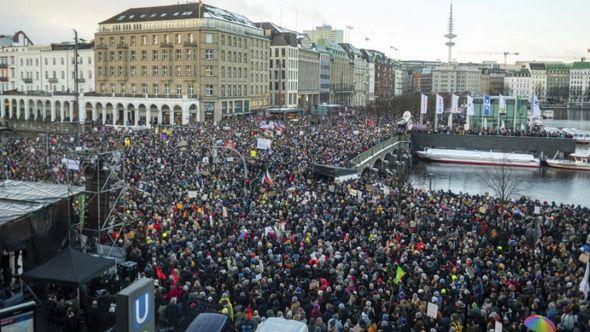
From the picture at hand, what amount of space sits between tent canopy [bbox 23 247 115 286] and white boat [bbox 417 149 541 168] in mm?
62221

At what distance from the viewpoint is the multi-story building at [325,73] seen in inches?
5064

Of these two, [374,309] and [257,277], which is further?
[257,277]

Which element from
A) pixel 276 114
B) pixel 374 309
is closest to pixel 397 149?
pixel 276 114

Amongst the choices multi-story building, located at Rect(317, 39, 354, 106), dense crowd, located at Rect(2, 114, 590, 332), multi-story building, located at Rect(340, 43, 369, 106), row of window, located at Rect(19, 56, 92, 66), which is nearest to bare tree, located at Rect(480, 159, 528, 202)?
dense crowd, located at Rect(2, 114, 590, 332)

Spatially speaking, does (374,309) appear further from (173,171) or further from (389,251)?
(173,171)

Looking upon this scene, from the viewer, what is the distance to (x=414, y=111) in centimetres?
11944

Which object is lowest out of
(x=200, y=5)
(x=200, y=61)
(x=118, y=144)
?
(x=118, y=144)

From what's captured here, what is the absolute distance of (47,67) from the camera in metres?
96.1

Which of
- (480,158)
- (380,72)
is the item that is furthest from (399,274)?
(380,72)

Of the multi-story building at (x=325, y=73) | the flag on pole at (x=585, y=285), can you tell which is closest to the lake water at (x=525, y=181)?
the flag on pole at (x=585, y=285)

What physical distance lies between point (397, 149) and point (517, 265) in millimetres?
53530

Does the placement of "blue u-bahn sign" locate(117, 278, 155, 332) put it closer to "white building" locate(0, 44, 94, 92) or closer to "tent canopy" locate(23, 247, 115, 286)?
"tent canopy" locate(23, 247, 115, 286)

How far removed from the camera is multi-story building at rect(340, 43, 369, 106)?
513ft

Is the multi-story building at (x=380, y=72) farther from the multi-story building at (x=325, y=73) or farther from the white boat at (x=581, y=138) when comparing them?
the white boat at (x=581, y=138)
